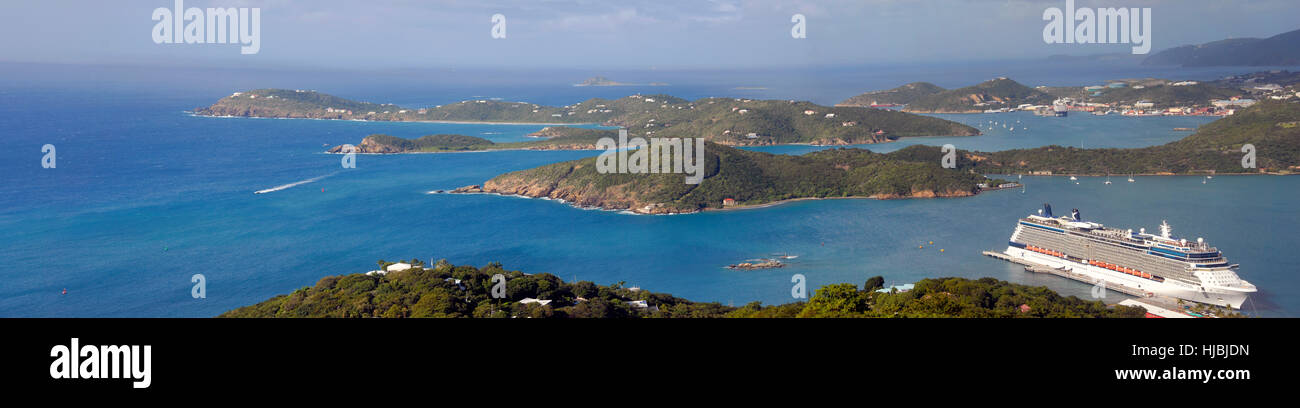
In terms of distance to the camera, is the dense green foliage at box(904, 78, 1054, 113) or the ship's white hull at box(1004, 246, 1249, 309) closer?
the ship's white hull at box(1004, 246, 1249, 309)

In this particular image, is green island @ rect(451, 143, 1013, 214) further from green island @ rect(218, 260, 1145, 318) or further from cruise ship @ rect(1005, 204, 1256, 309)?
green island @ rect(218, 260, 1145, 318)

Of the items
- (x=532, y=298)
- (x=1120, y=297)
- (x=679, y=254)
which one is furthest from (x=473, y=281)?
(x=1120, y=297)

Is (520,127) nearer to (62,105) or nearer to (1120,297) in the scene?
(62,105)

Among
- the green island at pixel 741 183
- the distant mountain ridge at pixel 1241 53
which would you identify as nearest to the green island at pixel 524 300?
the green island at pixel 741 183

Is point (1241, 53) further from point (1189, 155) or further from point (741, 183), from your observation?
point (741, 183)

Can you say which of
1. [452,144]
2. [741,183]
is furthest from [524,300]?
[452,144]

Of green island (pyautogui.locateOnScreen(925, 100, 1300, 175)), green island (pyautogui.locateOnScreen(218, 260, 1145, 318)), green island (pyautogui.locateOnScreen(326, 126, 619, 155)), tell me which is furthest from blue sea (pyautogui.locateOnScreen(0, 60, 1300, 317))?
green island (pyautogui.locateOnScreen(218, 260, 1145, 318))
